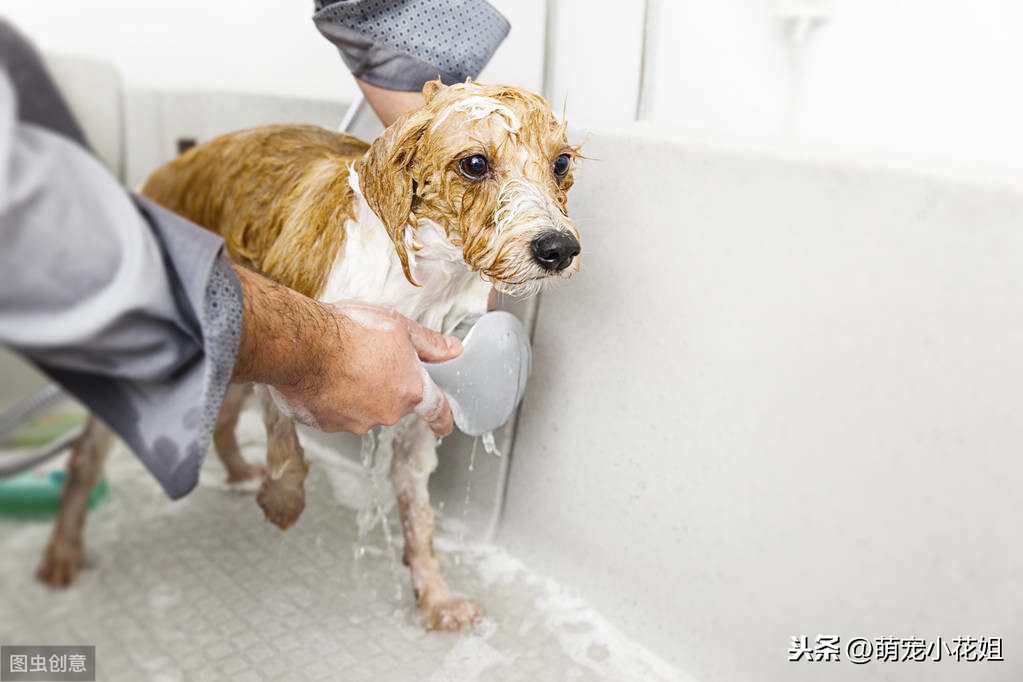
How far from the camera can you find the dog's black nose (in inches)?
30.0

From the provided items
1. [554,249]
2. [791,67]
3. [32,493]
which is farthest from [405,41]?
[791,67]

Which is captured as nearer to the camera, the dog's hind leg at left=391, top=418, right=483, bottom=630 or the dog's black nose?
the dog's black nose

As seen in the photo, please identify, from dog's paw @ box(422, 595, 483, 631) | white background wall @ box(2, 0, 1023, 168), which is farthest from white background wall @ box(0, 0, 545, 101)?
dog's paw @ box(422, 595, 483, 631)

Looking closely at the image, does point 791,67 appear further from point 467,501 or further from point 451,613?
point 451,613

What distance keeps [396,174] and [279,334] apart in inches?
9.5

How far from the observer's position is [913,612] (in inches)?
29.6

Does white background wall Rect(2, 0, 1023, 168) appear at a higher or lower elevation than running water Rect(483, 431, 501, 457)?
higher

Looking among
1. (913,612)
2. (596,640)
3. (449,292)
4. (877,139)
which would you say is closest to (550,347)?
(449,292)

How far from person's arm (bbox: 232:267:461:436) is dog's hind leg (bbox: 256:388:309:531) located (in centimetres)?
16

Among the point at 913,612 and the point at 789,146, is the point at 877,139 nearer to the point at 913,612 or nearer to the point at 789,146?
the point at 789,146

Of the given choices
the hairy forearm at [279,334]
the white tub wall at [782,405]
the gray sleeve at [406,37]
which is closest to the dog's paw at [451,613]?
the white tub wall at [782,405]

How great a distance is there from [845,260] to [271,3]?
27.6 inches

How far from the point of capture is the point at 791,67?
2.45 meters

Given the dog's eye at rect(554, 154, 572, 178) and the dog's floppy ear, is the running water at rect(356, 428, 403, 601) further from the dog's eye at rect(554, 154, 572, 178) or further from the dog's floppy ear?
the dog's eye at rect(554, 154, 572, 178)
